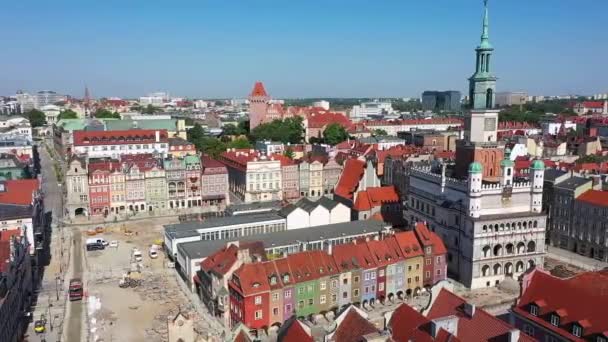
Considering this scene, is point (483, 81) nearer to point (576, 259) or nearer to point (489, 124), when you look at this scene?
point (489, 124)

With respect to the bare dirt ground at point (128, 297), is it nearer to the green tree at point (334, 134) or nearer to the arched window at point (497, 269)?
the arched window at point (497, 269)

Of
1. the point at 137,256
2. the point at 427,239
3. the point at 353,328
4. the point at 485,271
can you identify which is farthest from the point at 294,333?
the point at 137,256

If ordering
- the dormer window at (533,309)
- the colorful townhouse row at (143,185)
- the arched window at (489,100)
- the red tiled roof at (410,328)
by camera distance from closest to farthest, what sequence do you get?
the red tiled roof at (410,328) < the dormer window at (533,309) < the arched window at (489,100) < the colorful townhouse row at (143,185)

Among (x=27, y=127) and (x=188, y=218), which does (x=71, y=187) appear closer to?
(x=188, y=218)

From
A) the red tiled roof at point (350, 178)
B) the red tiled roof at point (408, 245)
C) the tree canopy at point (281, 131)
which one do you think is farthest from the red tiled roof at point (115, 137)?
the red tiled roof at point (408, 245)

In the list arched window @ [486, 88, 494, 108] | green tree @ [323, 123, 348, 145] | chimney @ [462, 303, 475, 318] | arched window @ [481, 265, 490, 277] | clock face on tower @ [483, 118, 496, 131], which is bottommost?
arched window @ [481, 265, 490, 277]

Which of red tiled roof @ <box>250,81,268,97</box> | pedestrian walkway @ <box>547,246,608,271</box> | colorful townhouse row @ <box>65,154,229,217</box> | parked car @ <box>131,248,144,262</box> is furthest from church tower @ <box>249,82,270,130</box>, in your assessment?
pedestrian walkway @ <box>547,246,608,271</box>

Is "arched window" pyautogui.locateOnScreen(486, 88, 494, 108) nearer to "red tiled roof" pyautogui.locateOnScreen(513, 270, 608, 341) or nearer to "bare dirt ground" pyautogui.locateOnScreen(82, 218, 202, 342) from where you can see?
"red tiled roof" pyautogui.locateOnScreen(513, 270, 608, 341)
